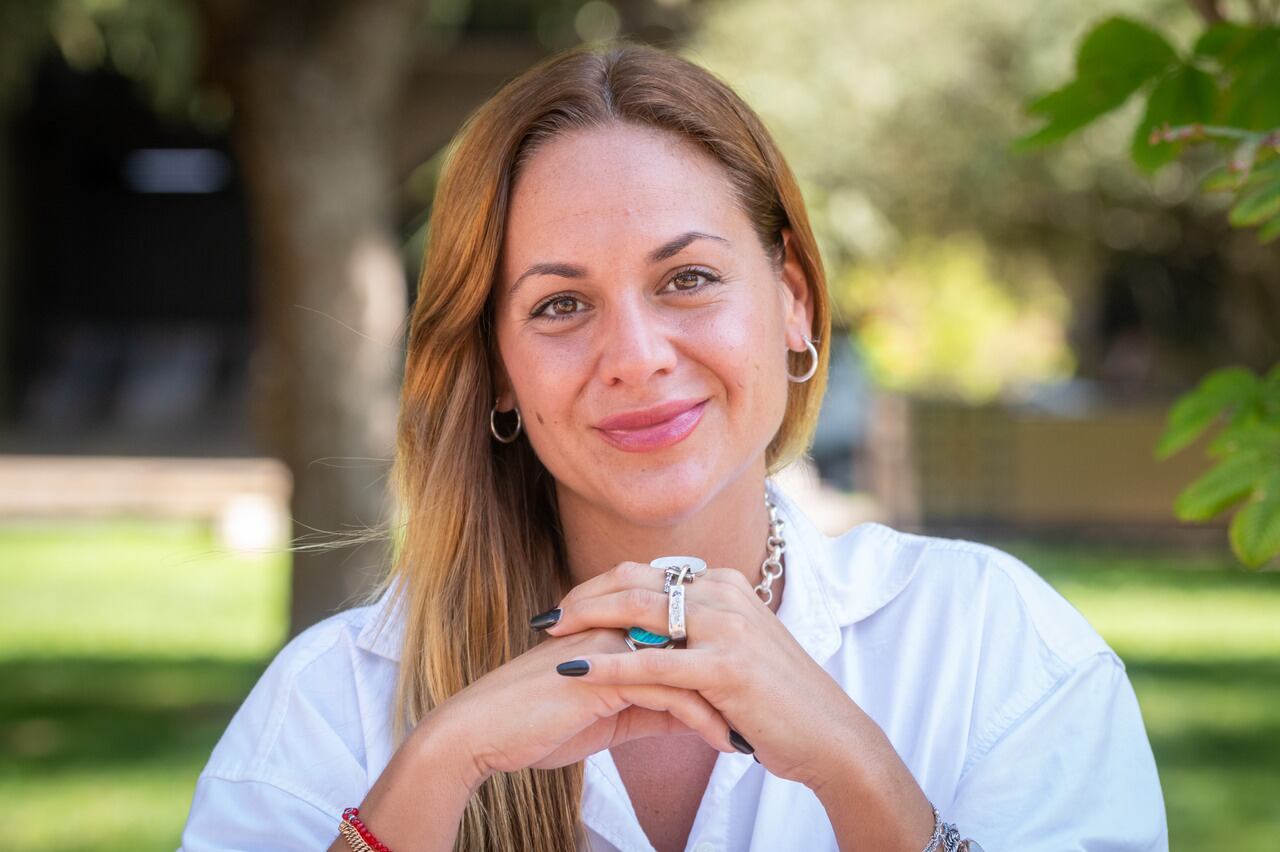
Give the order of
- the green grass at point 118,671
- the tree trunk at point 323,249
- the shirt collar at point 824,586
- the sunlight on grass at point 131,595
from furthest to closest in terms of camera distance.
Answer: the sunlight on grass at point 131,595 → the tree trunk at point 323,249 → the green grass at point 118,671 → the shirt collar at point 824,586

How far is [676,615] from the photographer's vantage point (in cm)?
190

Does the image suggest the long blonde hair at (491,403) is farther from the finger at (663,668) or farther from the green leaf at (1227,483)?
the green leaf at (1227,483)

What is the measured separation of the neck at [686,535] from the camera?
2357 millimetres

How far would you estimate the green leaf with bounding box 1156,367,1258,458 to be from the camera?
2391 millimetres

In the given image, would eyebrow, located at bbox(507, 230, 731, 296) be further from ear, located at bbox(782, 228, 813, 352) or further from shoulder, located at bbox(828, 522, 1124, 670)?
shoulder, located at bbox(828, 522, 1124, 670)

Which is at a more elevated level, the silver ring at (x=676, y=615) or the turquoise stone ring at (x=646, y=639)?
the silver ring at (x=676, y=615)

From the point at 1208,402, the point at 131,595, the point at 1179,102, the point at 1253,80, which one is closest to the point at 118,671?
the point at 131,595

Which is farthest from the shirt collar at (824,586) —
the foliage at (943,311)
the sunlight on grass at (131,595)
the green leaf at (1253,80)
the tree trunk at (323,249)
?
the foliage at (943,311)

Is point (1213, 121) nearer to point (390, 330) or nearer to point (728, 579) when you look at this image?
point (728, 579)

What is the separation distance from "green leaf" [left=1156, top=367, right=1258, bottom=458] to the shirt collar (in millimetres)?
482

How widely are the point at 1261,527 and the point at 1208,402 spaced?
0.31 meters

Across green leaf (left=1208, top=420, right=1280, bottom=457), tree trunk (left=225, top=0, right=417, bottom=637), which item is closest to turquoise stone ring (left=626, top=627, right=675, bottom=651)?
green leaf (left=1208, top=420, right=1280, bottom=457)

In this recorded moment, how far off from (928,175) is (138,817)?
11652mm

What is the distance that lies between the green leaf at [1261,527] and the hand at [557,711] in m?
0.82
